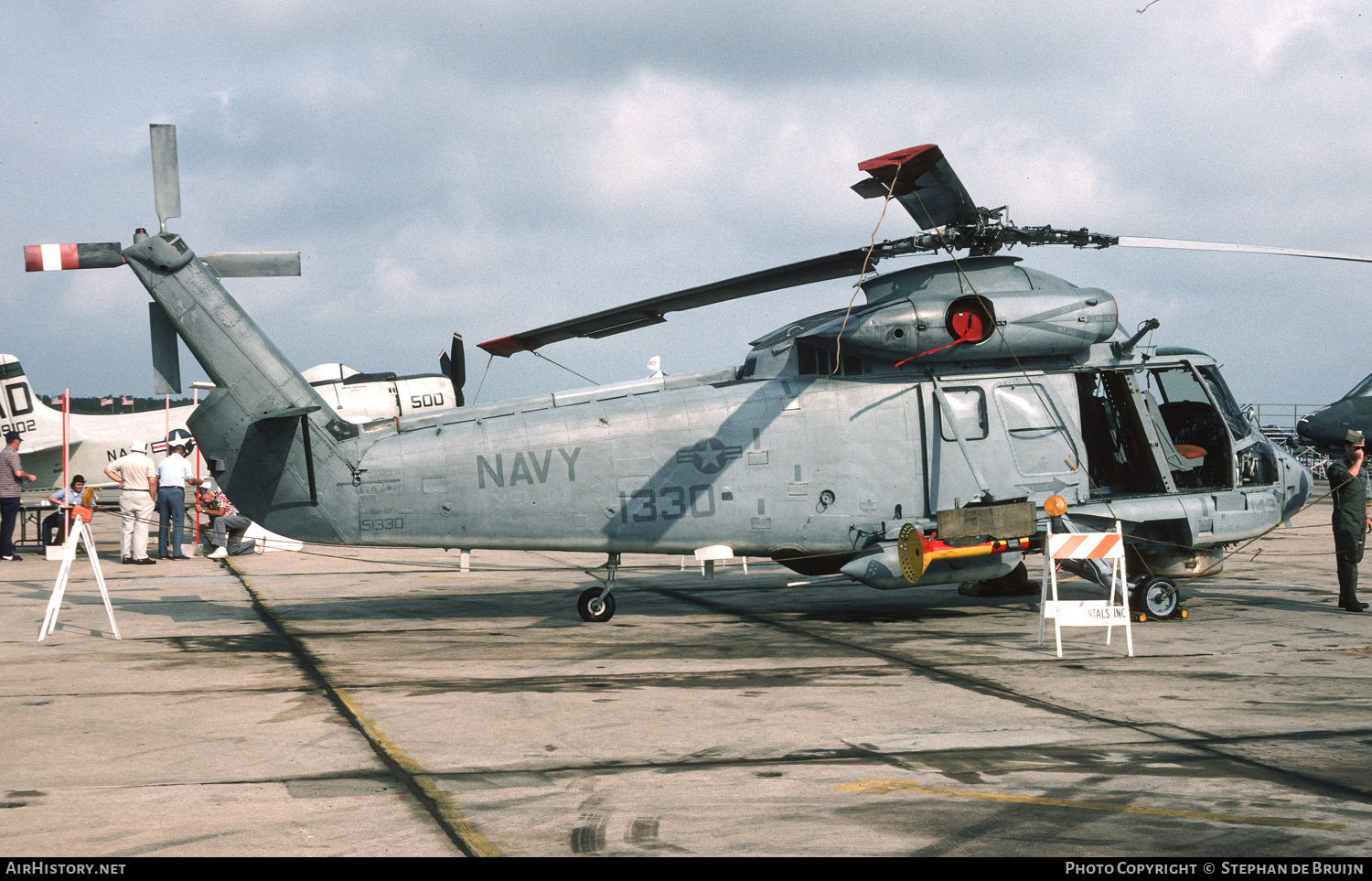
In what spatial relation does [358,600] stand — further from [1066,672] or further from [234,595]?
[1066,672]

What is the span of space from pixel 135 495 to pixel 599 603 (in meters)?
11.2

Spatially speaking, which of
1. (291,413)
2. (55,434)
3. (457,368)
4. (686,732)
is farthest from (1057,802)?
(55,434)

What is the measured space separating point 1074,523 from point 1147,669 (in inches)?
113

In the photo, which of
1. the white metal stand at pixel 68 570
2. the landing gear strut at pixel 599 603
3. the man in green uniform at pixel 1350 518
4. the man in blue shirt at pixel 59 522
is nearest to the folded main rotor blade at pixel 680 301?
the landing gear strut at pixel 599 603

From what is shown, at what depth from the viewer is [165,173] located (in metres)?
10.7

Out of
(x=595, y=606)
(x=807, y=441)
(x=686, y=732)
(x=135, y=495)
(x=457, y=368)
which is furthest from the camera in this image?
(x=457, y=368)

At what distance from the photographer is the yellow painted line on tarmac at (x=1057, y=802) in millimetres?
5035

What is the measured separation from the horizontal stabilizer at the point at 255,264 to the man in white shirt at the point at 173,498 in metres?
9.58

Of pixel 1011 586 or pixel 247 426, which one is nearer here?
pixel 247 426

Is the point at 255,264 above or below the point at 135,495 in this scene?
above

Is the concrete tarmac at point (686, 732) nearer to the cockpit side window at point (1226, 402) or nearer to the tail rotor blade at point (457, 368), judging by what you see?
the cockpit side window at point (1226, 402)

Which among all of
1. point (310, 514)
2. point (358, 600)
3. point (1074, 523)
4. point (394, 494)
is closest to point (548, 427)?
point (394, 494)

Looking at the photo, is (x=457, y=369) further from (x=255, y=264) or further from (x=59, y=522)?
(x=255, y=264)
